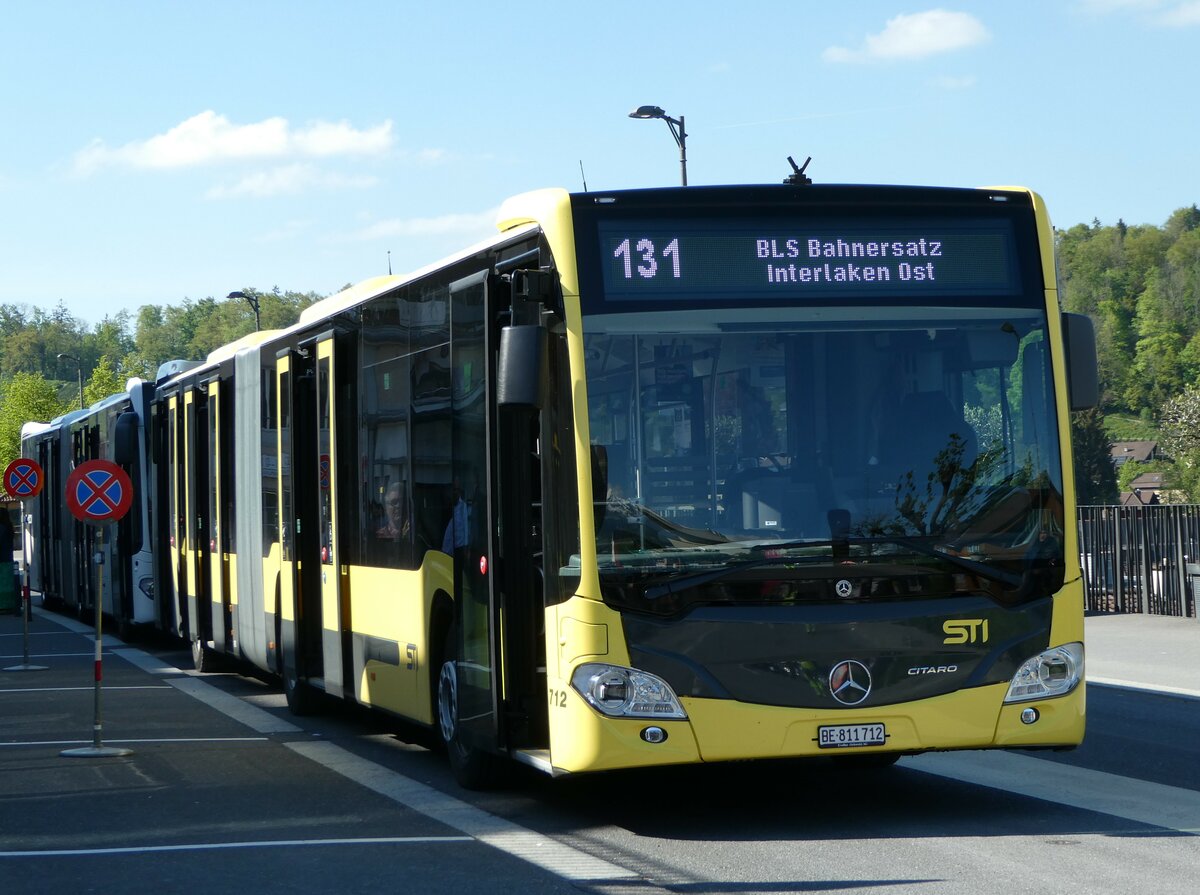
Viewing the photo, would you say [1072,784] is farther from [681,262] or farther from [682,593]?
[681,262]

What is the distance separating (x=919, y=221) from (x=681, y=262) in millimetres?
1323

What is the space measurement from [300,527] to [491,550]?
5.26 m

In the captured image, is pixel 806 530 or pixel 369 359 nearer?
pixel 806 530

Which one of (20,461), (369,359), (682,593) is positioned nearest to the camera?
(682,593)

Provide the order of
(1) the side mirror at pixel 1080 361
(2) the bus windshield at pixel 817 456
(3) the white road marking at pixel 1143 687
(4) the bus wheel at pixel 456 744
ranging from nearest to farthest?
(2) the bus windshield at pixel 817 456, (1) the side mirror at pixel 1080 361, (4) the bus wheel at pixel 456 744, (3) the white road marking at pixel 1143 687

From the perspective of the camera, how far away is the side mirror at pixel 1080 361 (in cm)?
909

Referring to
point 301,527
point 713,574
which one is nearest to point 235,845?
point 713,574

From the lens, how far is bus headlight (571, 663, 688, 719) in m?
8.43

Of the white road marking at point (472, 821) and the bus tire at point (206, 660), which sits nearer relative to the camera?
the white road marking at point (472, 821)

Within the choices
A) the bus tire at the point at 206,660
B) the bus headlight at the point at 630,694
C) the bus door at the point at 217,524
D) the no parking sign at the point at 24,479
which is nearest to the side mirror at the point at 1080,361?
the bus headlight at the point at 630,694

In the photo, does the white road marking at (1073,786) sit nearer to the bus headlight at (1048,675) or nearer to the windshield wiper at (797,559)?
the bus headlight at (1048,675)

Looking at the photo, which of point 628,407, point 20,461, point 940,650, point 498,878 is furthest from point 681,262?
point 20,461

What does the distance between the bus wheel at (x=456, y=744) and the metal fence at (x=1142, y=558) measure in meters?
15.0

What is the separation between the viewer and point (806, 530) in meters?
8.60
